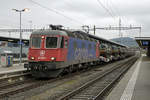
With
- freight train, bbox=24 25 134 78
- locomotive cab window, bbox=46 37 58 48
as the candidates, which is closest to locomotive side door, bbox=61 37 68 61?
freight train, bbox=24 25 134 78

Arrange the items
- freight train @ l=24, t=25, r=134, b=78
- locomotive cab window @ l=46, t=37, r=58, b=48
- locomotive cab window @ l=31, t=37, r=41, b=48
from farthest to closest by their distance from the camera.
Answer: locomotive cab window @ l=31, t=37, r=41, b=48
locomotive cab window @ l=46, t=37, r=58, b=48
freight train @ l=24, t=25, r=134, b=78

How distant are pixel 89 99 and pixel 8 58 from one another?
14354mm

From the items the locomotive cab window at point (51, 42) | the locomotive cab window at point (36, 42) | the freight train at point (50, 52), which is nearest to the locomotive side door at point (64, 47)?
the freight train at point (50, 52)

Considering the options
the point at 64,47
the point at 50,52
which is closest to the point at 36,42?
the point at 50,52

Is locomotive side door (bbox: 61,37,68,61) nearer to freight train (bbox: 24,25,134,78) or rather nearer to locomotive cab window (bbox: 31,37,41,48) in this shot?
freight train (bbox: 24,25,134,78)

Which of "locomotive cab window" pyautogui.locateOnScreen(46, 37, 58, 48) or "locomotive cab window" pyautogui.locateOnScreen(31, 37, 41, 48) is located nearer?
"locomotive cab window" pyautogui.locateOnScreen(46, 37, 58, 48)

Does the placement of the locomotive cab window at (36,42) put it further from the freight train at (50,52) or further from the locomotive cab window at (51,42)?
the locomotive cab window at (51,42)

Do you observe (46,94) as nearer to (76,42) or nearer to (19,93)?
(19,93)

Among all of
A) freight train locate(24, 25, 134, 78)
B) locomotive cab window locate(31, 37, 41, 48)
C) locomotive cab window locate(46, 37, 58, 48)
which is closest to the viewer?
freight train locate(24, 25, 134, 78)

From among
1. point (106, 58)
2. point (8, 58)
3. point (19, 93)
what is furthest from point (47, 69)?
point (106, 58)

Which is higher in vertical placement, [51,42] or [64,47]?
[51,42]

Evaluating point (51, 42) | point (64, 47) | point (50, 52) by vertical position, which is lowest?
point (50, 52)

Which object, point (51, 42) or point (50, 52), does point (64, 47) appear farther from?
point (50, 52)

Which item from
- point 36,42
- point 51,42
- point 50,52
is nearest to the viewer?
point 50,52
